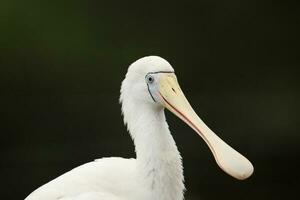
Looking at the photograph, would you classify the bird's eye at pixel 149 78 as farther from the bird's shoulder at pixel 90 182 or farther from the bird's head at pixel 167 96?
the bird's shoulder at pixel 90 182

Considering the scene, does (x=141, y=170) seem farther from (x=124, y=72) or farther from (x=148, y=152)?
(x=124, y=72)

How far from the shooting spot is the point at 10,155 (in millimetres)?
4254

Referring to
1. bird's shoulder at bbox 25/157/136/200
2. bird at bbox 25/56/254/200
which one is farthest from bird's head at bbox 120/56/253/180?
bird's shoulder at bbox 25/157/136/200

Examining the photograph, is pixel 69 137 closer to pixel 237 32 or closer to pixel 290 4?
pixel 237 32

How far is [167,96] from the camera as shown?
2037 millimetres

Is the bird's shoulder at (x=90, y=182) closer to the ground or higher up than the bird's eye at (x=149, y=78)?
closer to the ground

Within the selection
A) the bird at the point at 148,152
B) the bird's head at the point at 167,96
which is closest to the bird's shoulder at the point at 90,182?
the bird at the point at 148,152

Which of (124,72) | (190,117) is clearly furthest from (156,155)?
(124,72)

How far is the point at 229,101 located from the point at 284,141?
0.40 meters

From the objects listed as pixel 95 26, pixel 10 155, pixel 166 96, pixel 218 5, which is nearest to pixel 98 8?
pixel 95 26

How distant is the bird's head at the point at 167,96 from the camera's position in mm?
2014

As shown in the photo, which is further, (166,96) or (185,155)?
(185,155)

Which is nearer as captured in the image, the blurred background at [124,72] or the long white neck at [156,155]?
the long white neck at [156,155]

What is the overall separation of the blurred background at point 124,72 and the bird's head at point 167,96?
199 centimetres
